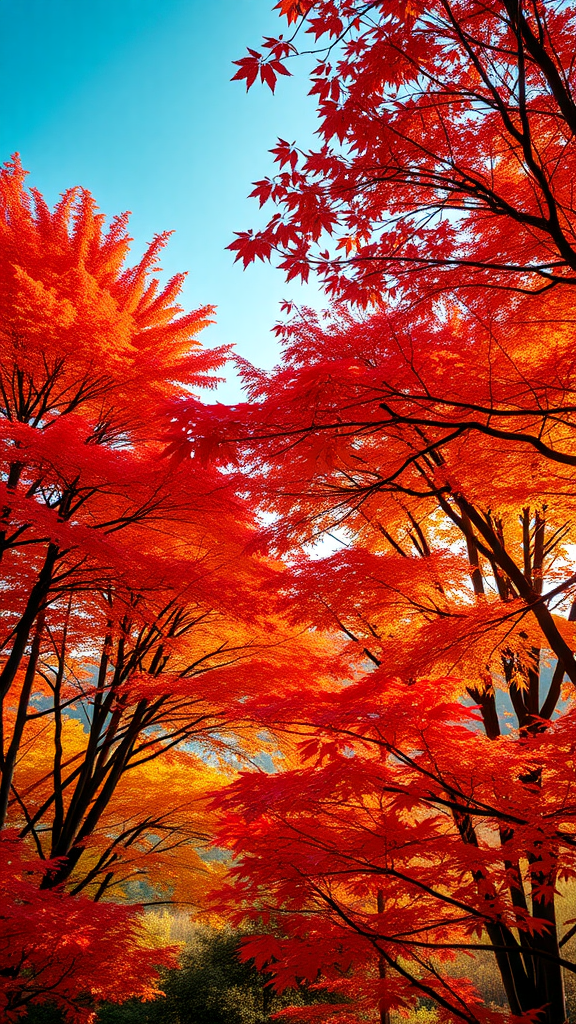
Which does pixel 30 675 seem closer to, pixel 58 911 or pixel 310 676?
pixel 58 911

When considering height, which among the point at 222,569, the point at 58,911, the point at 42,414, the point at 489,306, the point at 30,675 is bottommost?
the point at 58,911

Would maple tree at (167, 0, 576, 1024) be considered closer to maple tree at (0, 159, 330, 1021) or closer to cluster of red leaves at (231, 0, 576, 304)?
cluster of red leaves at (231, 0, 576, 304)

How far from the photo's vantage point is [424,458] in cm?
449

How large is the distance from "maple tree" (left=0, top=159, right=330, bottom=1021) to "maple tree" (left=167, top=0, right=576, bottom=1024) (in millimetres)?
1312

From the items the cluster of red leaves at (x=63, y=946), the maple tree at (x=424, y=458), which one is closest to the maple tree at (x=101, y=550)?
the cluster of red leaves at (x=63, y=946)

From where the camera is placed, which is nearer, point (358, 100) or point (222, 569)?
point (358, 100)

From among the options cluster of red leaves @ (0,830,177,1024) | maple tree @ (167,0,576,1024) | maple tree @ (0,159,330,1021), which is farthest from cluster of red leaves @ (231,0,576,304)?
cluster of red leaves @ (0,830,177,1024)

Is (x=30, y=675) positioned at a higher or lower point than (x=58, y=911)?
higher

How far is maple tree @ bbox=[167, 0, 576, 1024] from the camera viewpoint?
2352 mm

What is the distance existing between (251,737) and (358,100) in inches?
306

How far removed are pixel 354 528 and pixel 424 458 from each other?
5.60ft

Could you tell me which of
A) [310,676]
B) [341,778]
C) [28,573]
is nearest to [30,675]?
[28,573]

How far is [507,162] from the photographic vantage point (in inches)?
153

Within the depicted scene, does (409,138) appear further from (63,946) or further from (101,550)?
(63,946)
